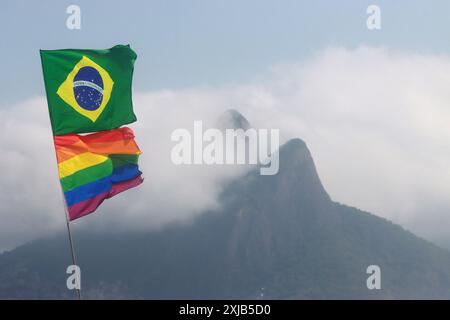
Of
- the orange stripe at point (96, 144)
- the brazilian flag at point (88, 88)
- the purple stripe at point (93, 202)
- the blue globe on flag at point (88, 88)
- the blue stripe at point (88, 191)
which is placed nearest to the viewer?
the purple stripe at point (93, 202)

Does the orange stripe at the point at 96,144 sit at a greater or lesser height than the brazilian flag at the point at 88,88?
lesser

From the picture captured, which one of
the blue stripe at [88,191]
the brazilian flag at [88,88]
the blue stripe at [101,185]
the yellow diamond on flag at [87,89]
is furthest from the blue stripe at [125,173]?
the yellow diamond on flag at [87,89]

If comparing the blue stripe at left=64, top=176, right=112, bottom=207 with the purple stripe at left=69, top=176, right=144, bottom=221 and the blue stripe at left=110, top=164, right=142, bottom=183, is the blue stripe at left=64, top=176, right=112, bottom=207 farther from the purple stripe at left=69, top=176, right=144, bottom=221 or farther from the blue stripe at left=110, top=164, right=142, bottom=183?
the blue stripe at left=110, top=164, right=142, bottom=183

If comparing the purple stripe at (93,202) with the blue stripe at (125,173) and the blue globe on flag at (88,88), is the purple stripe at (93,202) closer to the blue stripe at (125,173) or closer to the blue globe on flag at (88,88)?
the blue stripe at (125,173)

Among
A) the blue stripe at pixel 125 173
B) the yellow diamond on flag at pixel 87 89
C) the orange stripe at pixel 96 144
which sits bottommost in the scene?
the blue stripe at pixel 125 173

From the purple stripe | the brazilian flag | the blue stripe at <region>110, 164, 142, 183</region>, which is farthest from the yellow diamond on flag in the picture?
the purple stripe
